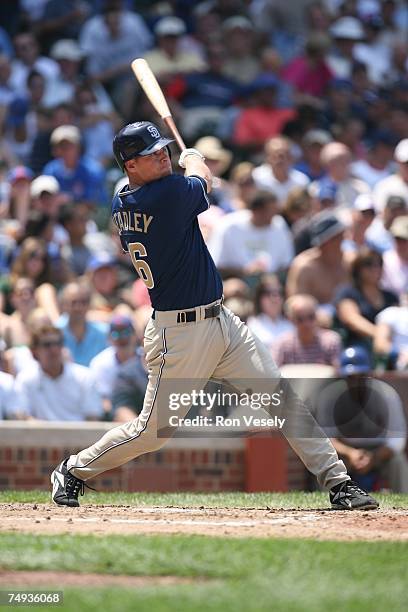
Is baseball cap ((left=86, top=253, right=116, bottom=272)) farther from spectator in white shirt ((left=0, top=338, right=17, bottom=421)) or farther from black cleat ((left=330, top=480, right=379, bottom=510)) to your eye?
black cleat ((left=330, top=480, right=379, bottom=510))

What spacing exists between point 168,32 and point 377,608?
472 inches

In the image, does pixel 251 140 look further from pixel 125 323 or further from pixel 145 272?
pixel 145 272

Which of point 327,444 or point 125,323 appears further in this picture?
point 125,323

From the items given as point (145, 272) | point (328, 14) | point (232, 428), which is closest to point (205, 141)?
point (232, 428)

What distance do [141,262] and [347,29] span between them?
1142cm

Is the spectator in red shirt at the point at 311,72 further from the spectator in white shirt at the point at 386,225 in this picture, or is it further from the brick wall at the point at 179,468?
the brick wall at the point at 179,468

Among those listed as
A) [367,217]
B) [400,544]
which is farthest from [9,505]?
[367,217]

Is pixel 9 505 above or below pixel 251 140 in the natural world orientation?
below

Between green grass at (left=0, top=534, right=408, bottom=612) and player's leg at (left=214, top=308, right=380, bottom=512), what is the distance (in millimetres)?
1088

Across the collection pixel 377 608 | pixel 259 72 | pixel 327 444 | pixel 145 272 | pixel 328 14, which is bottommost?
pixel 377 608

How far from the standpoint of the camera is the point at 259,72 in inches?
655

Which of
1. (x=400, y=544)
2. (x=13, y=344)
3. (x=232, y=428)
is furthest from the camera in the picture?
(x=13, y=344)

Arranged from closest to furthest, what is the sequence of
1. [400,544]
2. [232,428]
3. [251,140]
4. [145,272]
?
[400,544], [145,272], [232,428], [251,140]

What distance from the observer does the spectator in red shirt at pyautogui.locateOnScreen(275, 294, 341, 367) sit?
10945mm
